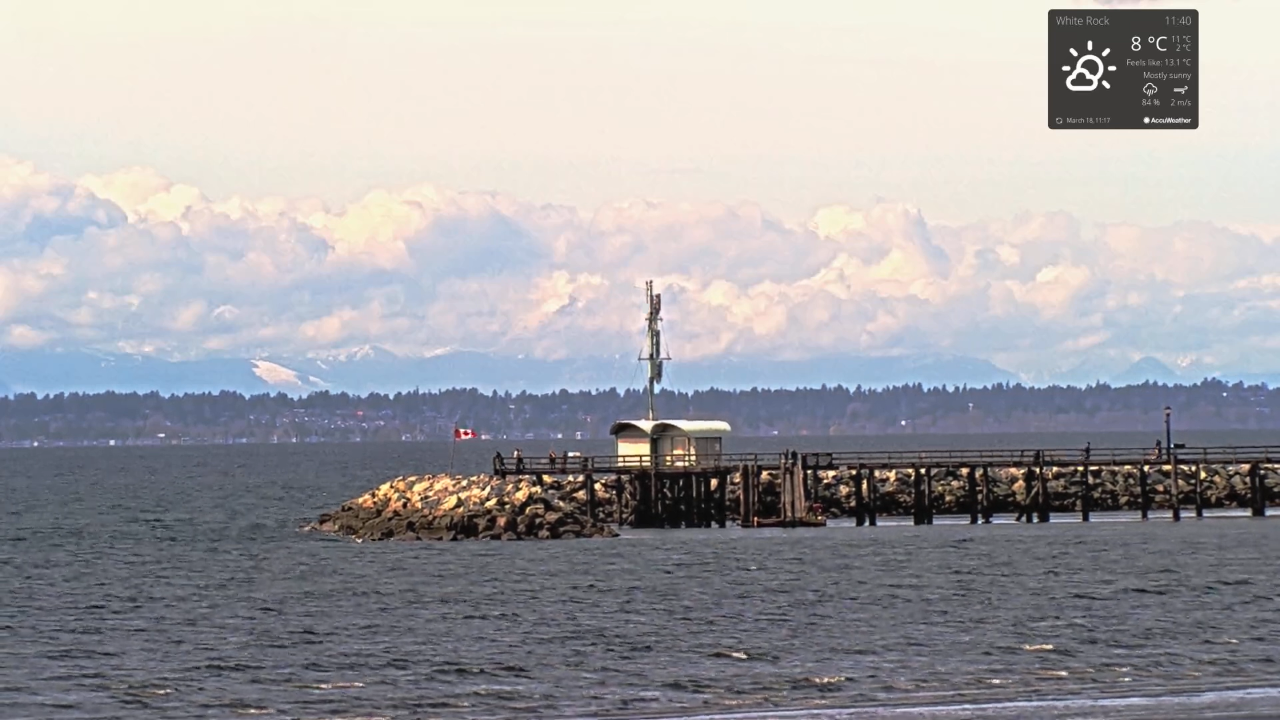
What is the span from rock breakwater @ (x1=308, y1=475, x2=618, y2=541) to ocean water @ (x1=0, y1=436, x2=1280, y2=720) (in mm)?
2115

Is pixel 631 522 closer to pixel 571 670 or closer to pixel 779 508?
pixel 779 508

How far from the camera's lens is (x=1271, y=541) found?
83.9 m

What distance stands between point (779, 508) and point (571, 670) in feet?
166

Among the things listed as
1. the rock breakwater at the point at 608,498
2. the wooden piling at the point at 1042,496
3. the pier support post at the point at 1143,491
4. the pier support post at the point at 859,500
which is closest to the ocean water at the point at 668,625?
the pier support post at the point at 859,500

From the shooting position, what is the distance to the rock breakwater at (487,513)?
87.4 metres

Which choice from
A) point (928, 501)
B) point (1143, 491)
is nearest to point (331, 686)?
point (928, 501)

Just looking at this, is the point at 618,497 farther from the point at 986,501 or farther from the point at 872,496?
the point at 986,501

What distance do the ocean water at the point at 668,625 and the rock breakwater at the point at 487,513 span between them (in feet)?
6.94

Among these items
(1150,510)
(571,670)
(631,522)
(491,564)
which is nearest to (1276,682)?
(571,670)

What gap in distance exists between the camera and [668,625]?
54406 mm

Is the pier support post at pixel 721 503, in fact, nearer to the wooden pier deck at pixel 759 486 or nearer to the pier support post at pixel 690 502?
the wooden pier deck at pixel 759 486

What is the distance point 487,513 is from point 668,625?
34376 mm

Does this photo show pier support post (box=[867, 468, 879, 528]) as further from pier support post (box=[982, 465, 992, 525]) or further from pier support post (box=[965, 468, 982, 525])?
pier support post (box=[982, 465, 992, 525])

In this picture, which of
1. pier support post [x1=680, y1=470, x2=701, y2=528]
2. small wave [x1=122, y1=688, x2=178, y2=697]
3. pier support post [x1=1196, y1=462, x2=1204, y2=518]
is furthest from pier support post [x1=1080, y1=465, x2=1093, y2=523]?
small wave [x1=122, y1=688, x2=178, y2=697]
